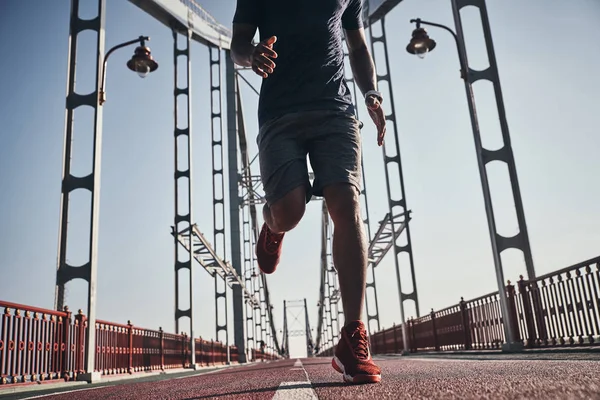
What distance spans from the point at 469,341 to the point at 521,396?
918 centimetres

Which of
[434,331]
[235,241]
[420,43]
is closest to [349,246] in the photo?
[420,43]

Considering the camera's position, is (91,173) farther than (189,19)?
No

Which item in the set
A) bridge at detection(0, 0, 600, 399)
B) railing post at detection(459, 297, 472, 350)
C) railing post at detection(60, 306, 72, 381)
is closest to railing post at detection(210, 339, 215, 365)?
bridge at detection(0, 0, 600, 399)

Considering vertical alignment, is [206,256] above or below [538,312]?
above

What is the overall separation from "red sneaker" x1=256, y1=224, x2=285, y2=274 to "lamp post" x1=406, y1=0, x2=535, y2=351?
5422 mm

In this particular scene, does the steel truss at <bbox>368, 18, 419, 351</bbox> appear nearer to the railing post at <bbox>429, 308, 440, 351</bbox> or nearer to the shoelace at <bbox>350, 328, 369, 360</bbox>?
the railing post at <bbox>429, 308, 440, 351</bbox>

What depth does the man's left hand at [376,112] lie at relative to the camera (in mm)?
2406

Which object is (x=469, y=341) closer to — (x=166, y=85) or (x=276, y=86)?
(x=276, y=86)

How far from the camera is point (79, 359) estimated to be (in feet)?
22.5

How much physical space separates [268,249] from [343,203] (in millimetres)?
779

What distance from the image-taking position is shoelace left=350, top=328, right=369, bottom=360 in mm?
1740

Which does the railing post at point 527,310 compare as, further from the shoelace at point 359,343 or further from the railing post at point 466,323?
the shoelace at point 359,343

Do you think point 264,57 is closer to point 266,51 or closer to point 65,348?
point 266,51

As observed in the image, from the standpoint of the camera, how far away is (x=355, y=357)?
5.65ft
